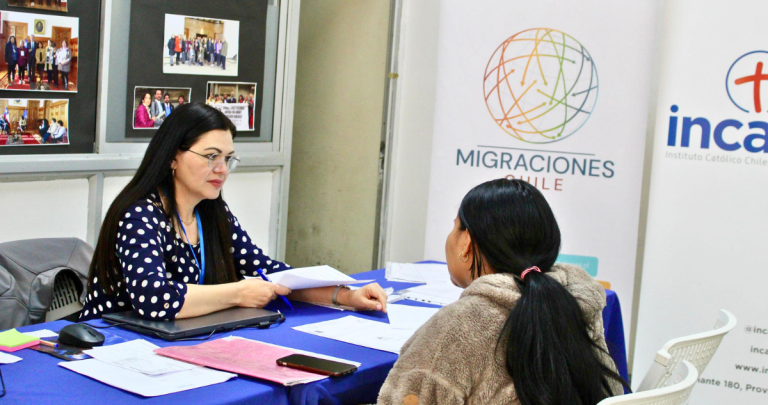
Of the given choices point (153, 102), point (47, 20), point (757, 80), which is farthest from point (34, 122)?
point (757, 80)

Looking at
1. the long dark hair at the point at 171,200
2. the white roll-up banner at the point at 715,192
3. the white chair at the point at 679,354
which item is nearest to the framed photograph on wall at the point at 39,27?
the long dark hair at the point at 171,200

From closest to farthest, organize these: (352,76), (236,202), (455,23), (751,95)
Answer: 1. (751,95)
2. (455,23)
3. (236,202)
4. (352,76)

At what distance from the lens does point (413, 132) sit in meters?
4.32

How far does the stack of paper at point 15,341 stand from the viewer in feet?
5.11

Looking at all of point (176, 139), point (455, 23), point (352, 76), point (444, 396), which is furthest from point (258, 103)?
point (444, 396)

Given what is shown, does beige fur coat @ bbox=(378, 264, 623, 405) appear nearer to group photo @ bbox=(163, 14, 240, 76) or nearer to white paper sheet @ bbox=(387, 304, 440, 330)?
white paper sheet @ bbox=(387, 304, 440, 330)

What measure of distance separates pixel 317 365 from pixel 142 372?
36 cm

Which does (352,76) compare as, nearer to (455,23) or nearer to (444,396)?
(455,23)

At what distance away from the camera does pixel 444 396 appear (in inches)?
52.4

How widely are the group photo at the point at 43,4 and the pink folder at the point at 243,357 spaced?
1.80 meters

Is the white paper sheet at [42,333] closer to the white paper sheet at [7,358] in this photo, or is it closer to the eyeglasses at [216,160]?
the white paper sheet at [7,358]

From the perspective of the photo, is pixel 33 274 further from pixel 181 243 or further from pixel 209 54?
pixel 209 54

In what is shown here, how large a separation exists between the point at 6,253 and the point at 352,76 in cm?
264

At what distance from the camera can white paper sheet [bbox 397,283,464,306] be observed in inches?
90.8
